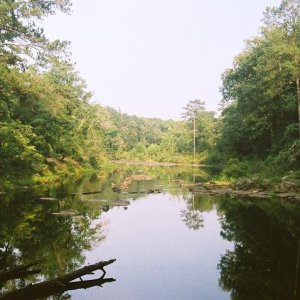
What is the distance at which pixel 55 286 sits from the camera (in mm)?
8969

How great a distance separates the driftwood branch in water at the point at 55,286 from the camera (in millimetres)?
8026

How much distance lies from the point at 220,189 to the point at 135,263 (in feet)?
70.3

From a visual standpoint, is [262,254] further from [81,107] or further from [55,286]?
[81,107]

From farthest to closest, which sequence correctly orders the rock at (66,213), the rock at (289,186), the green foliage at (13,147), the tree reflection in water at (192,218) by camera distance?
1. the rock at (289,186)
2. the green foliage at (13,147)
3. the rock at (66,213)
4. the tree reflection in water at (192,218)

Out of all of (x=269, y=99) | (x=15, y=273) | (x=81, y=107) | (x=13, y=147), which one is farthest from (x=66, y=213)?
(x=81, y=107)

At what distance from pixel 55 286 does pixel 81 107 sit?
5510 centimetres

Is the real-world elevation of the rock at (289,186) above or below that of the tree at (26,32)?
below

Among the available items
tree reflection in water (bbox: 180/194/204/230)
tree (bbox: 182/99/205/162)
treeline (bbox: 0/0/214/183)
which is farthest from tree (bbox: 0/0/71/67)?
tree (bbox: 182/99/205/162)

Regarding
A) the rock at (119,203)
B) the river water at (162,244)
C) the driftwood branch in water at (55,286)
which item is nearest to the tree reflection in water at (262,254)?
the river water at (162,244)

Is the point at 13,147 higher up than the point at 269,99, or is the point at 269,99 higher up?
the point at 269,99

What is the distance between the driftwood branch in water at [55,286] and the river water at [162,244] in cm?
27

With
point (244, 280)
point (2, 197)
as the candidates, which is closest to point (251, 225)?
point (244, 280)

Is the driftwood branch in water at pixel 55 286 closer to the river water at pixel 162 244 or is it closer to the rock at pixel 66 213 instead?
the river water at pixel 162 244

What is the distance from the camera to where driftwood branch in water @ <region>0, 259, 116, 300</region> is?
803 cm
